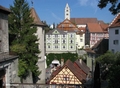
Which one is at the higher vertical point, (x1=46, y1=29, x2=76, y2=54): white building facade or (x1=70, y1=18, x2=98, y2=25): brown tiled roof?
(x1=70, y1=18, x2=98, y2=25): brown tiled roof

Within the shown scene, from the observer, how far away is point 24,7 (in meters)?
20.7

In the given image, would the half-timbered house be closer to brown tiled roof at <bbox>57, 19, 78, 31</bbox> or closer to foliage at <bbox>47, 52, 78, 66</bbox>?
foliage at <bbox>47, 52, 78, 66</bbox>

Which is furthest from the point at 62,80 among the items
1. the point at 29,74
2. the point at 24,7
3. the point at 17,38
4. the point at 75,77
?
the point at 24,7

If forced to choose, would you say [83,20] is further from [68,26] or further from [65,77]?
[65,77]

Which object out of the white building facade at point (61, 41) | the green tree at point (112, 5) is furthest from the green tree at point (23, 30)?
the white building facade at point (61, 41)

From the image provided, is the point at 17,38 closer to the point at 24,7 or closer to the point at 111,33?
the point at 24,7

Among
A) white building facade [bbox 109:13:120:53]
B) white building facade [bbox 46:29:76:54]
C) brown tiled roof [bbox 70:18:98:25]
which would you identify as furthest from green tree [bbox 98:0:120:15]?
brown tiled roof [bbox 70:18:98:25]

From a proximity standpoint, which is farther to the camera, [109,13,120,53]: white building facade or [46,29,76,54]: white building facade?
[46,29,76,54]: white building facade

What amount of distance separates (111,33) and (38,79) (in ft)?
55.0

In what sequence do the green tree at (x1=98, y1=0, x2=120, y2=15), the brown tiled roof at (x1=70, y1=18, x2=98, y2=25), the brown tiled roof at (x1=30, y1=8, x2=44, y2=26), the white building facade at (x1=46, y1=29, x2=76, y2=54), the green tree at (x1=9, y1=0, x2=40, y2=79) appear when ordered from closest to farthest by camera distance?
the green tree at (x1=98, y1=0, x2=120, y2=15), the green tree at (x1=9, y1=0, x2=40, y2=79), the brown tiled roof at (x1=30, y1=8, x2=44, y2=26), the white building facade at (x1=46, y1=29, x2=76, y2=54), the brown tiled roof at (x1=70, y1=18, x2=98, y2=25)

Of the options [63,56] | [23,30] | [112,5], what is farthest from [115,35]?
[112,5]

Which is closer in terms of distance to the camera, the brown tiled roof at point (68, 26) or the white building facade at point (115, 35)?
the white building facade at point (115, 35)

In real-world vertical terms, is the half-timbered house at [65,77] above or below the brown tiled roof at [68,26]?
below

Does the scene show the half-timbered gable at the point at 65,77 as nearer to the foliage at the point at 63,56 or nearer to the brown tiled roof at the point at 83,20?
the foliage at the point at 63,56
